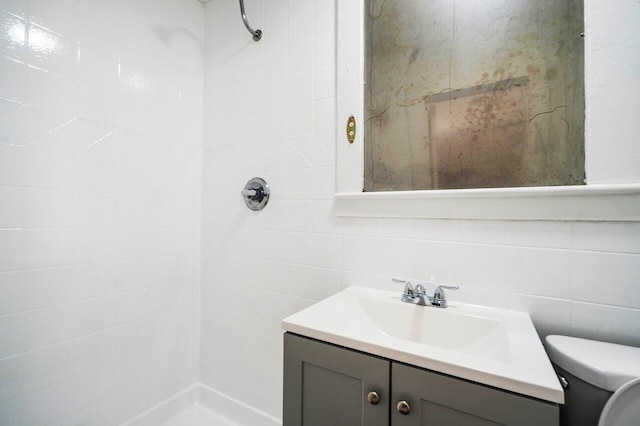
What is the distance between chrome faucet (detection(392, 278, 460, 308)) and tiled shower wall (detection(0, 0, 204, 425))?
119 cm

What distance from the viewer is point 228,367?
4.67 feet

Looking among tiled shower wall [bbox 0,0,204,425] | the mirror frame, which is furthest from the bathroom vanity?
tiled shower wall [bbox 0,0,204,425]

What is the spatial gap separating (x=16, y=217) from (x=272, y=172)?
0.93 metres

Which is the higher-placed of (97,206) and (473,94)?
(473,94)

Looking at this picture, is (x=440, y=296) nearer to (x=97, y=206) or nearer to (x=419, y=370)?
(x=419, y=370)

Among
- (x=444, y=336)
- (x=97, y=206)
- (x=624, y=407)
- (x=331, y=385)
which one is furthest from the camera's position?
(x=97, y=206)

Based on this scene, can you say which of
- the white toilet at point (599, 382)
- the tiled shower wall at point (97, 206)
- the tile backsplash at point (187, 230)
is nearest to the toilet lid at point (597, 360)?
the white toilet at point (599, 382)

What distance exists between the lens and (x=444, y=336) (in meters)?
0.81

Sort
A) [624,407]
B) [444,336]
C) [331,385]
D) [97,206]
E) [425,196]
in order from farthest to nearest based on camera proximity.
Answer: [97,206]
[425,196]
[444,336]
[331,385]
[624,407]

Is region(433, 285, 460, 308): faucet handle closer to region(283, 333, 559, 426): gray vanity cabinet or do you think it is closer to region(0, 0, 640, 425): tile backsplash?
region(0, 0, 640, 425): tile backsplash

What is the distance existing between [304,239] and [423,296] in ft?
1.78

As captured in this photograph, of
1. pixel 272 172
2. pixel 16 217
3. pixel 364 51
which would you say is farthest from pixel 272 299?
pixel 364 51

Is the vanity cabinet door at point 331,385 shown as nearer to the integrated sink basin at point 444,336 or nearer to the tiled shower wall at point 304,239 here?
the integrated sink basin at point 444,336

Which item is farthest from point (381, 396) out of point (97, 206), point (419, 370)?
point (97, 206)
